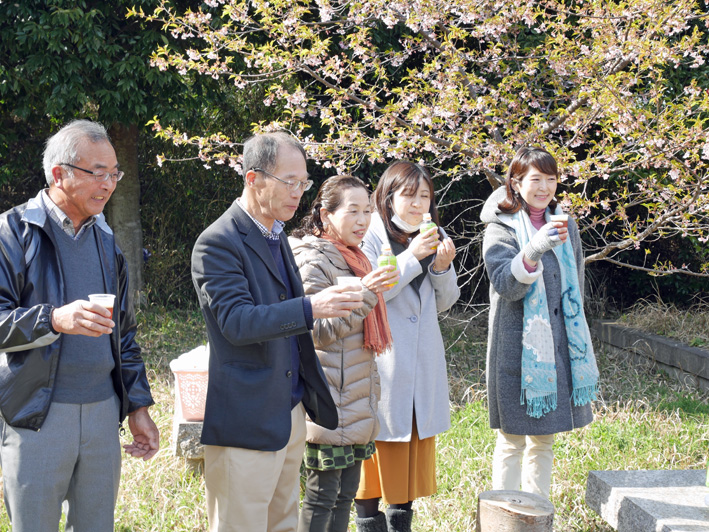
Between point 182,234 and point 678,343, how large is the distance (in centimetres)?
596

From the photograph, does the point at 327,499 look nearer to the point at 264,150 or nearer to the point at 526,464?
the point at 526,464

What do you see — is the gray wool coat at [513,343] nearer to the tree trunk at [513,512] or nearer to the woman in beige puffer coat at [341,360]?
the tree trunk at [513,512]

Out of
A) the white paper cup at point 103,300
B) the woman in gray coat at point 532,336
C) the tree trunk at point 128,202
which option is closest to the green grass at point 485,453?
the woman in gray coat at point 532,336

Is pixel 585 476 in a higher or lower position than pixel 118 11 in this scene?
lower

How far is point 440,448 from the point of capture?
4.50 m

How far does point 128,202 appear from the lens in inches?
326

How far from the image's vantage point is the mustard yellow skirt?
3076mm

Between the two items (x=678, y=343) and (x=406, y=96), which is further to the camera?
(x=678, y=343)

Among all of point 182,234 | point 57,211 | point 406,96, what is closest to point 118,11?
point 182,234

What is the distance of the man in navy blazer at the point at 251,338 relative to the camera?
2.22 metres

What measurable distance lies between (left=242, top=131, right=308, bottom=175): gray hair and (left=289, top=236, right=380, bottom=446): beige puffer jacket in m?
0.54

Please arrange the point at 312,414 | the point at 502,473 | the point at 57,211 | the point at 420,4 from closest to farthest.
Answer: the point at 57,211 < the point at 312,414 < the point at 502,473 < the point at 420,4

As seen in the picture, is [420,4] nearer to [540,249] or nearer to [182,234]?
[540,249]

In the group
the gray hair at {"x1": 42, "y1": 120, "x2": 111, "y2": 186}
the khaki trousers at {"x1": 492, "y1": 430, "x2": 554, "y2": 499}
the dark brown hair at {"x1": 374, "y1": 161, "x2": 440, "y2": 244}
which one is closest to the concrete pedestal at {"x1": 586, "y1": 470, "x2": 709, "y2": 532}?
the khaki trousers at {"x1": 492, "y1": 430, "x2": 554, "y2": 499}
